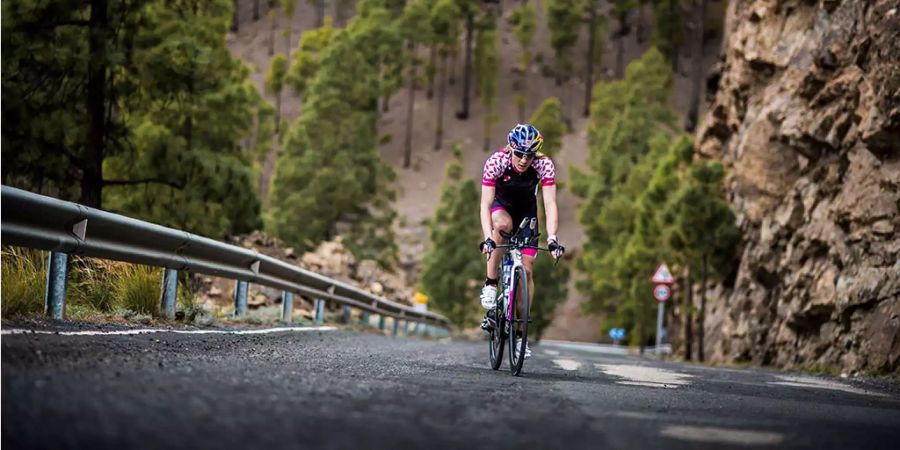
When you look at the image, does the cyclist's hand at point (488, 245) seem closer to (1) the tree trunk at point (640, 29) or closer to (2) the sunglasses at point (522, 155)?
(2) the sunglasses at point (522, 155)

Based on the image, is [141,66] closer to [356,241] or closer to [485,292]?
[485,292]

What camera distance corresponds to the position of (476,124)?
10050 centimetres

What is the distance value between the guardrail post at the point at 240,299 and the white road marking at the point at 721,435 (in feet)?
30.3

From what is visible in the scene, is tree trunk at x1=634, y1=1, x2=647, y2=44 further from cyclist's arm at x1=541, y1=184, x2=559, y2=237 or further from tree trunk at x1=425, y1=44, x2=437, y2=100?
cyclist's arm at x1=541, y1=184, x2=559, y2=237

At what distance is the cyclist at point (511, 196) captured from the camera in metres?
9.07

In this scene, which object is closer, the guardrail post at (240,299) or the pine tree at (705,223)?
the guardrail post at (240,299)

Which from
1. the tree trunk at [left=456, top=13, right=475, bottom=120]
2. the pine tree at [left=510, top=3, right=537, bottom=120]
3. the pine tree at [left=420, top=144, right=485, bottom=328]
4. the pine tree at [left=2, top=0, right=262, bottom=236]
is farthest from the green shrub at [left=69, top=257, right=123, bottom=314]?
the tree trunk at [left=456, top=13, right=475, bottom=120]

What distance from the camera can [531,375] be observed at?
29.1 ft

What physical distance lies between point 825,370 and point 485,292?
13.4m

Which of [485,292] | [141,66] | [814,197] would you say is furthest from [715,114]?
[485,292]

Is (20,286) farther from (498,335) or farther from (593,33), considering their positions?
(593,33)

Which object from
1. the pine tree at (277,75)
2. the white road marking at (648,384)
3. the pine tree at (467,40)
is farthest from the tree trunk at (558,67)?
the white road marking at (648,384)

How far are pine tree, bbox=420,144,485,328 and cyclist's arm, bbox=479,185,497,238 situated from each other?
4523 cm

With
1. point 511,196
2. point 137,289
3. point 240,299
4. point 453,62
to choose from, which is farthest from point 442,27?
point 511,196
